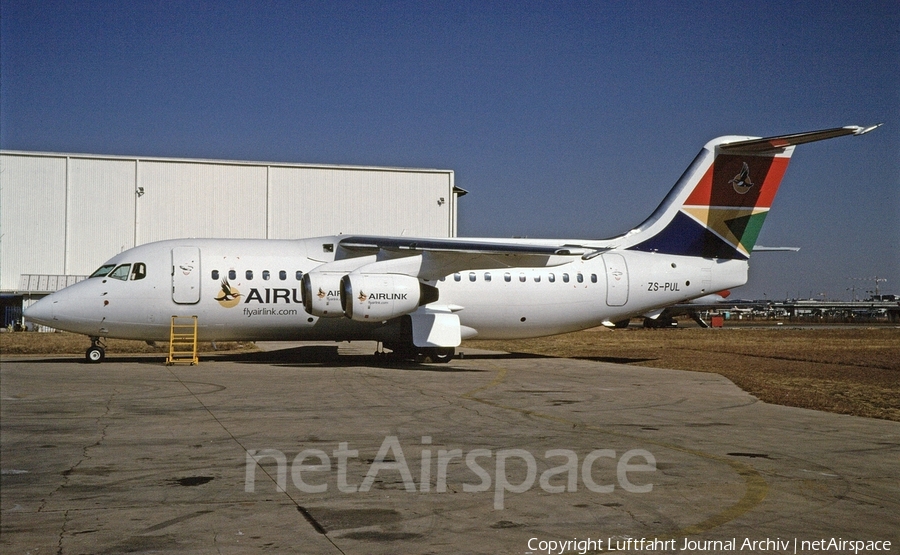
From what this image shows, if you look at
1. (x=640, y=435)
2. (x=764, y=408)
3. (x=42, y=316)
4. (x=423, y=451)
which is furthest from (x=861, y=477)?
(x=42, y=316)

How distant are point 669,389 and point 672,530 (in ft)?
37.2

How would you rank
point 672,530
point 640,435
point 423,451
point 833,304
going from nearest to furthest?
point 672,530
point 423,451
point 640,435
point 833,304

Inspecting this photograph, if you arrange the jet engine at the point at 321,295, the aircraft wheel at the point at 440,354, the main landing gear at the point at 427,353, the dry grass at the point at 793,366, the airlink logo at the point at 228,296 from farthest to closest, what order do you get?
the aircraft wheel at the point at 440,354, the main landing gear at the point at 427,353, the airlink logo at the point at 228,296, the jet engine at the point at 321,295, the dry grass at the point at 793,366

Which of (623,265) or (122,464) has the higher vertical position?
(623,265)

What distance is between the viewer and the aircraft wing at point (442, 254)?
70.9 feet

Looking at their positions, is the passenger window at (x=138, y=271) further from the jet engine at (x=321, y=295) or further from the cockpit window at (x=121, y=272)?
the jet engine at (x=321, y=295)

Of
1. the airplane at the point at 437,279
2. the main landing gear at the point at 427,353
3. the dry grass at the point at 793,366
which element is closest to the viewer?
the dry grass at the point at 793,366

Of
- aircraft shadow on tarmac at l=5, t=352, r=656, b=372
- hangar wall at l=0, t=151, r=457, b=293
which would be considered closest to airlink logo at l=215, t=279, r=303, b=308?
aircraft shadow on tarmac at l=5, t=352, r=656, b=372

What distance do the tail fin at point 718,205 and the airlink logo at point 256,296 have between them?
34.9ft

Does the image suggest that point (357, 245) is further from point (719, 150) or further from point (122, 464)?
point (122, 464)

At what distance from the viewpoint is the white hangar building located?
4612 cm

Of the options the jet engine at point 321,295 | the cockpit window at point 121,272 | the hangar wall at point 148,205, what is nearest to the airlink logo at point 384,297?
the jet engine at point 321,295

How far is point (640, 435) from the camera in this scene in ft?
36.7

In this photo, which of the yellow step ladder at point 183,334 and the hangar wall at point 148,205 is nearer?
the yellow step ladder at point 183,334
